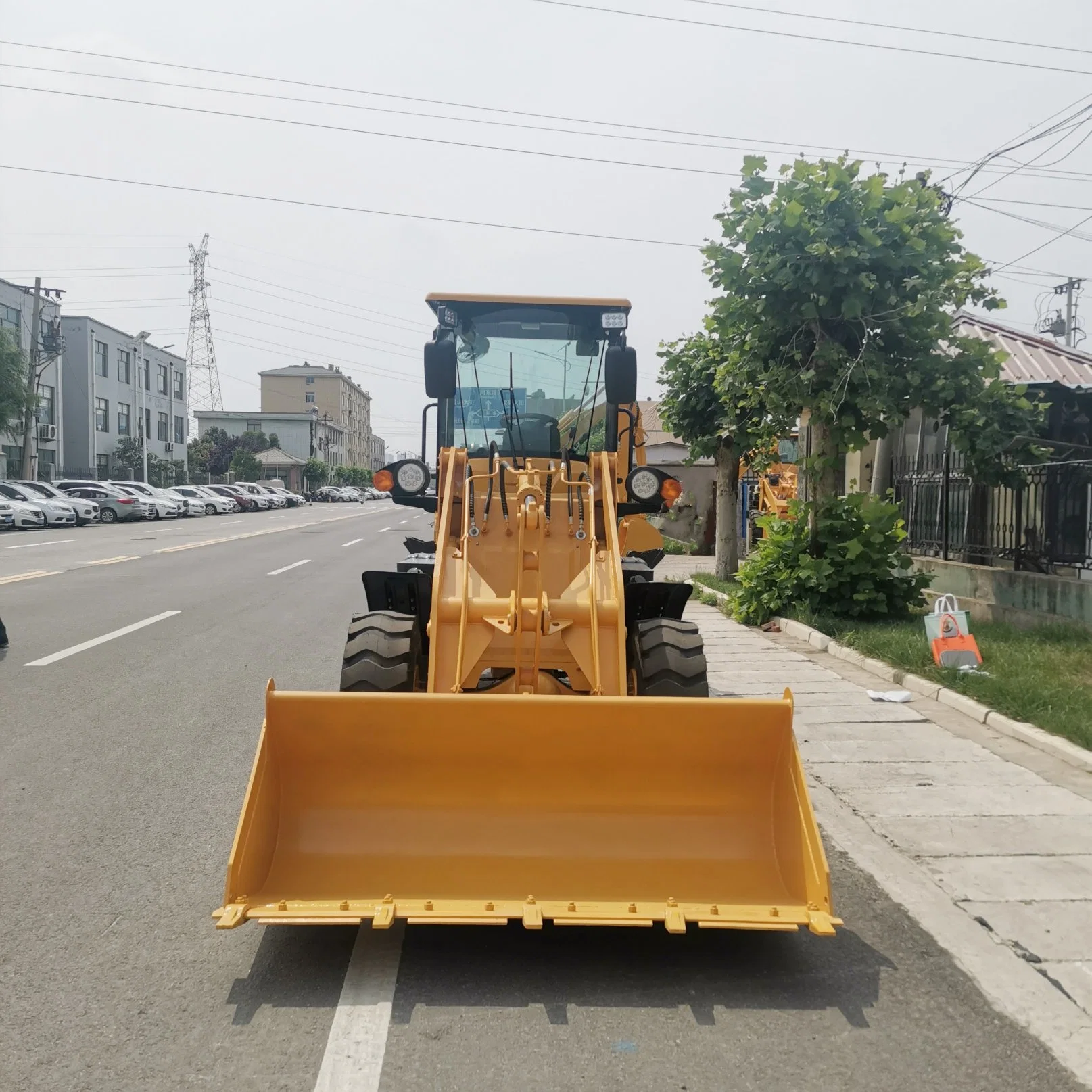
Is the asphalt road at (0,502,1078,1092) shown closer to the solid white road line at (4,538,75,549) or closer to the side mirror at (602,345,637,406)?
the side mirror at (602,345,637,406)

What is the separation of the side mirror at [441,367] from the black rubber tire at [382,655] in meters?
1.60

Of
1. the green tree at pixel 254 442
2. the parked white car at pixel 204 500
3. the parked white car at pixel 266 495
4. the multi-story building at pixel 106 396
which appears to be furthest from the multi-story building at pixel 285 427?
the parked white car at pixel 204 500

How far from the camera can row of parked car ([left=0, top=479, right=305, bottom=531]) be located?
35.8 m

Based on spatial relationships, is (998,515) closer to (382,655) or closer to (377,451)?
(382,655)

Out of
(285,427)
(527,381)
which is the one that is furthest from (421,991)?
(285,427)

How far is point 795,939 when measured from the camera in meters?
4.05

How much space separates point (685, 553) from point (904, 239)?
1530 cm

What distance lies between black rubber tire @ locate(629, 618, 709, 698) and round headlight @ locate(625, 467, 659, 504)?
3.20 feet

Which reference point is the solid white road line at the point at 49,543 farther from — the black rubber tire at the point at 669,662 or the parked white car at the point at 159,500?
the black rubber tire at the point at 669,662

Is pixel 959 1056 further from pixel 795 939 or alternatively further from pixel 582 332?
pixel 582 332

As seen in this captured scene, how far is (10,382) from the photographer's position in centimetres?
3600

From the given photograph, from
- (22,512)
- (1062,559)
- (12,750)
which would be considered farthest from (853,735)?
(22,512)

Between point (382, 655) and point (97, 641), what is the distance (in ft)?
20.6

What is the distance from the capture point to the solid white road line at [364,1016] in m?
3.03
